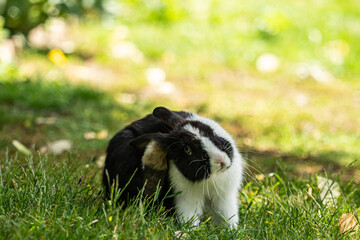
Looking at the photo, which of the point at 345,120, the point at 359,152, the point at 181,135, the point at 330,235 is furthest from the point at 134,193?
the point at 345,120

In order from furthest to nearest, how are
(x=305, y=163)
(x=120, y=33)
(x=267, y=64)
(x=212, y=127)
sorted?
1. (x=120, y=33)
2. (x=267, y=64)
3. (x=305, y=163)
4. (x=212, y=127)

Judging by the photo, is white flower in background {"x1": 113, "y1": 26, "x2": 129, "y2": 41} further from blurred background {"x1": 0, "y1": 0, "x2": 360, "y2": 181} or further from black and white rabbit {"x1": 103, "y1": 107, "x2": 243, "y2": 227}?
black and white rabbit {"x1": 103, "y1": 107, "x2": 243, "y2": 227}

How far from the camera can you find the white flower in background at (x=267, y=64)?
7141 millimetres

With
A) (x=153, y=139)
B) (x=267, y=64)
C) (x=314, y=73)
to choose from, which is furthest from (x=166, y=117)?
(x=314, y=73)

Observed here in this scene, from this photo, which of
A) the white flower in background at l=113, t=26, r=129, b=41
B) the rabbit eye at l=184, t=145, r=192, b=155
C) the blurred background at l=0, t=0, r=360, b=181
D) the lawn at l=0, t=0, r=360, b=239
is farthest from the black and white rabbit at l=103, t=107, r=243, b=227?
the white flower in background at l=113, t=26, r=129, b=41

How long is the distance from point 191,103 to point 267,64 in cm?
181

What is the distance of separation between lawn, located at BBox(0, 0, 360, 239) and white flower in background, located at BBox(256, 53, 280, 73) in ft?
0.07

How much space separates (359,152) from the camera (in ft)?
15.6

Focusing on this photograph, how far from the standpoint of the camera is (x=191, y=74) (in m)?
6.77

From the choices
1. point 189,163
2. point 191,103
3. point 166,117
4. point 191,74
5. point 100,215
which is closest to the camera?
point 100,215

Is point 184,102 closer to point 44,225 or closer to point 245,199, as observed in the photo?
point 245,199

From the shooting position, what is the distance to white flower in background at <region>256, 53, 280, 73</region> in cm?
714

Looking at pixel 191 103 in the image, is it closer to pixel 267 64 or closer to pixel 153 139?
pixel 267 64

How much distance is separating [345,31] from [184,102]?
11.9 ft
